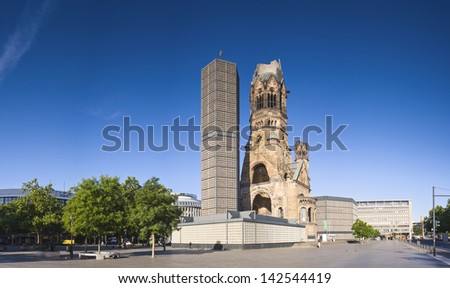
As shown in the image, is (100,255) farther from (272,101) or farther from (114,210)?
(272,101)

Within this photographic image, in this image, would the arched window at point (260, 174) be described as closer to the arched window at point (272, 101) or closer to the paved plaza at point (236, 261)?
the arched window at point (272, 101)

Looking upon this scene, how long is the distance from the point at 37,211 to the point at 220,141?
47447 millimetres

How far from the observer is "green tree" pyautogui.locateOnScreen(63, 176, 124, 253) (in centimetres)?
4828

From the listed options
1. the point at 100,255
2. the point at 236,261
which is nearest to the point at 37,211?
the point at 100,255

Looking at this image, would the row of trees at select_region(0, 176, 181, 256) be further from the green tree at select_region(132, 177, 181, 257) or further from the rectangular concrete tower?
the rectangular concrete tower

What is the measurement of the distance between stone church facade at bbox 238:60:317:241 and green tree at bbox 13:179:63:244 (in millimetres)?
60993

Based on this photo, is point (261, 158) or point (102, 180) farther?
point (261, 158)

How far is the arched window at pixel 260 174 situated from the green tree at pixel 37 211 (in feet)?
216

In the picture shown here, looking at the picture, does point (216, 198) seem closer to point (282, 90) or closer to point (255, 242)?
point (255, 242)

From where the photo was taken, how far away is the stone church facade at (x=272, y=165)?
107m

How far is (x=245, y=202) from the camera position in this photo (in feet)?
375

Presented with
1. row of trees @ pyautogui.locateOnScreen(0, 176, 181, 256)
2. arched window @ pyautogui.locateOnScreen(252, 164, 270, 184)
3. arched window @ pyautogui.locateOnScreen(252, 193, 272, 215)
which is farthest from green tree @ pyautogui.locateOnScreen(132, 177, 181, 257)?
arched window @ pyautogui.locateOnScreen(252, 193, 272, 215)
